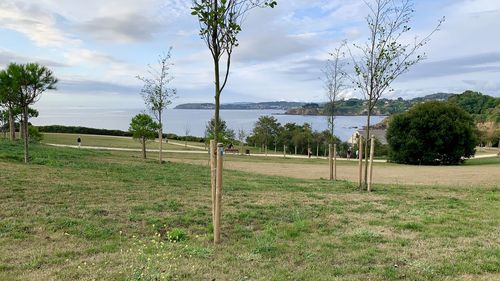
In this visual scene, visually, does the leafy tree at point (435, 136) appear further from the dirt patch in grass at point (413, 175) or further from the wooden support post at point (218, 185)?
the wooden support post at point (218, 185)

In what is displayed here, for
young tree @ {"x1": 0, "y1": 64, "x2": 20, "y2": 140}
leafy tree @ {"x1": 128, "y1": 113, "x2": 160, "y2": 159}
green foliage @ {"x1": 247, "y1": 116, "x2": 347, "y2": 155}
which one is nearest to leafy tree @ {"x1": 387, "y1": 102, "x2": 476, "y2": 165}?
green foliage @ {"x1": 247, "y1": 116, "x2": 347, "y2": 155}

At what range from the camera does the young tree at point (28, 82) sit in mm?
13680

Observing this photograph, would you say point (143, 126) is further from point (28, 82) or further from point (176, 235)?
point (176, 235)

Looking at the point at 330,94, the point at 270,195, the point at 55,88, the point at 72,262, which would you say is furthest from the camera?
the point at 330,94

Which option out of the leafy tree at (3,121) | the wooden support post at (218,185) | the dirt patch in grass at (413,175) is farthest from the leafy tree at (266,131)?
the wooden support post at (218,185)

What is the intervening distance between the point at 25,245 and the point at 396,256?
4.72 m

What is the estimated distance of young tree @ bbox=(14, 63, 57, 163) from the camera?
13.7 metres

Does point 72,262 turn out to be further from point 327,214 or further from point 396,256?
point 327,214

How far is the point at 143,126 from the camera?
23.9 meters

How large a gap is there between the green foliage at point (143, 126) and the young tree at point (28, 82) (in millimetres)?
9017

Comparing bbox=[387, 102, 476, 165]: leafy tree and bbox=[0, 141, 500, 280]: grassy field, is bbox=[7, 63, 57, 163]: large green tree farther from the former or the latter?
bbox=[387, 102, 476, 165]: leafy tree

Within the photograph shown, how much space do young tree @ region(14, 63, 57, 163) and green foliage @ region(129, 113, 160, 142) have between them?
9017mm

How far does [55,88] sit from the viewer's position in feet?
49.1

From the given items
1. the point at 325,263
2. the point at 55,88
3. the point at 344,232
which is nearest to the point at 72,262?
the point at 325,263
